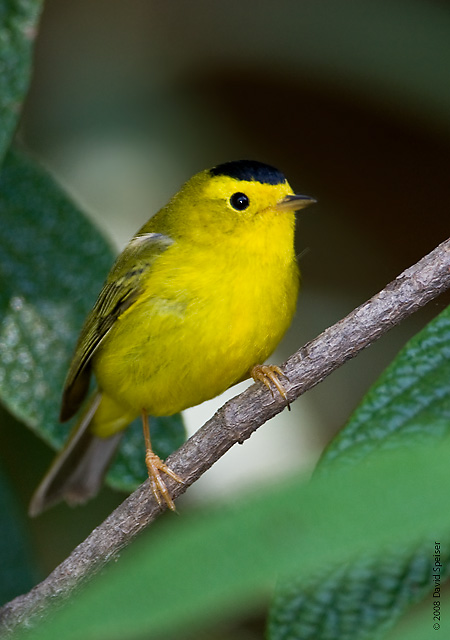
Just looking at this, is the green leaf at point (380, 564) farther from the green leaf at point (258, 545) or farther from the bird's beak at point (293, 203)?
the bird's beak at point (293, 203)

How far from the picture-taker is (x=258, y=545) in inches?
14.8

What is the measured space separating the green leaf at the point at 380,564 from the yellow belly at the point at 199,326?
2.83 feet

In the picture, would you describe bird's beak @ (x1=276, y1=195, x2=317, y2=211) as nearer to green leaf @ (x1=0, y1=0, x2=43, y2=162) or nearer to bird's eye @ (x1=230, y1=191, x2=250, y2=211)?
bird's eye @ (x1=230, y1=191, x2=250, y2=211)

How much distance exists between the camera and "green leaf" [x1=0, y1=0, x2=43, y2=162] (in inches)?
73.1

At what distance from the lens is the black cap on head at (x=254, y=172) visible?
210 centimetres

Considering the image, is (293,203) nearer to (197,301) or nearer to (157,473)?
(197,301)

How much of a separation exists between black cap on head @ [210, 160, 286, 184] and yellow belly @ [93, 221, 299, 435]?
0.21m

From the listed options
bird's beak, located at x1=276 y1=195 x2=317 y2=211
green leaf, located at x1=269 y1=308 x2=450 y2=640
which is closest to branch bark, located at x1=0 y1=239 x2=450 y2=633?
green leaf, located at x1=269 y1=308 x2=450 y2=640

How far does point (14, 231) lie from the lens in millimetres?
2318

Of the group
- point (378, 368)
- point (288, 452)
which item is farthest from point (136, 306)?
point (378, 368)

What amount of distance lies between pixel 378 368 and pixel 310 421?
53 centimetres

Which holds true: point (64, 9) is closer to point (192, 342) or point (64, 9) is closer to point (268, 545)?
point (192, 342)

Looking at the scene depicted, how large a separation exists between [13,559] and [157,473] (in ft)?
1.65

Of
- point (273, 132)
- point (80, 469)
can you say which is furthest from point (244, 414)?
point (273, 132)
